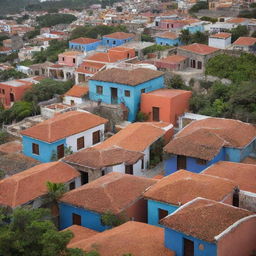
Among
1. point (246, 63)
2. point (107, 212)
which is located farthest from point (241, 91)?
point (107, 212)

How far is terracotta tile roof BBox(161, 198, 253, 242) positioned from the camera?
13466 mm

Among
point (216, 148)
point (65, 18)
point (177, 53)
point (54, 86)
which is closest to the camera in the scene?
point (216, 148)

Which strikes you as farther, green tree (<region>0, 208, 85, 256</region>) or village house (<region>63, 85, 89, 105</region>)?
village house (<region>63, 85, 89, 105</region>)

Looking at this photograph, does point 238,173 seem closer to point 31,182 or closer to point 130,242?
point 130,242

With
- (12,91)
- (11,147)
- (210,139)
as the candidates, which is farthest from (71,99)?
(210,139)

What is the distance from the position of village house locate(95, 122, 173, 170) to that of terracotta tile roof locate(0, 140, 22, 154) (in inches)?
199

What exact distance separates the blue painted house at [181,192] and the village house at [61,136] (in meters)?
7.55

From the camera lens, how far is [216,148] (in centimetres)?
2116

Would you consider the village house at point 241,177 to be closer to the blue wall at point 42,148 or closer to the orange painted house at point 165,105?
the orange painted house at point 165,105

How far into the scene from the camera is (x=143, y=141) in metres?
23.4

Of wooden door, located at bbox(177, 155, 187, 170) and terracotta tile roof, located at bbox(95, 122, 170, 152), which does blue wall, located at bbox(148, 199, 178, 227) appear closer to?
wooden door, located at bbox(177, 155, 187, 170)

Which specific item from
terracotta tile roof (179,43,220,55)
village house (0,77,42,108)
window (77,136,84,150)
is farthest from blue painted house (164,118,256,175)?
village house (0,77,42,108)

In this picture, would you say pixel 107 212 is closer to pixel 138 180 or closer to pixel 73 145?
pixel 138 180

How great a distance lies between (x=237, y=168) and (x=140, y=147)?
5207mm
